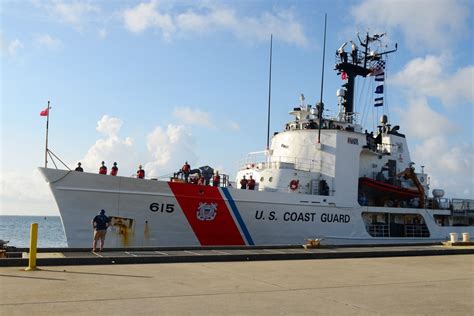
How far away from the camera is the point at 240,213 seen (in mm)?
18609

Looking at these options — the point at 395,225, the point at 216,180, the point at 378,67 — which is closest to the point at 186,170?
the point at 216,180

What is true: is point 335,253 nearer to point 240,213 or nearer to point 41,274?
point 240,213

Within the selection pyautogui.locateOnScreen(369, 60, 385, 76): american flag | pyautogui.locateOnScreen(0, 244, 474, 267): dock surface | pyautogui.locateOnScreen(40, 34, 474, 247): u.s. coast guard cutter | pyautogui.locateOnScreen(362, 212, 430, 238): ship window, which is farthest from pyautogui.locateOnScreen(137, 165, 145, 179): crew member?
pyautogui.locateOnScreen(369, 60, 385, 76): american flag

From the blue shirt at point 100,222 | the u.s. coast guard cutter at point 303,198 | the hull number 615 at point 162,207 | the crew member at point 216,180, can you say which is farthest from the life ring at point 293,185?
the blue shirt at point 100,222

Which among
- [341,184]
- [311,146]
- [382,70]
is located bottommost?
[341,184]

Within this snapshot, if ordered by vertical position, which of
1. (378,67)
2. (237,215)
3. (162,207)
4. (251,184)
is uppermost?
(378,67)

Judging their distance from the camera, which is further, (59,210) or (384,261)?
(59,210)

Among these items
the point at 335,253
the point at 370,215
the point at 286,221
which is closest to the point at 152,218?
the point at 286,221

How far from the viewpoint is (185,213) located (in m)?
17.9

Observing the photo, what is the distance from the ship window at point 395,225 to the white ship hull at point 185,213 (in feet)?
6.14

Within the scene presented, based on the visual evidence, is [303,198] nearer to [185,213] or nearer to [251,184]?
[251,184]

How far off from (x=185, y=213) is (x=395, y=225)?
9734 millimetres

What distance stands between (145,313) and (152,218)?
11.7 metres

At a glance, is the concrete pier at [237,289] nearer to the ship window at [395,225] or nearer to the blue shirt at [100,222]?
the blue shirt at [100,222]
